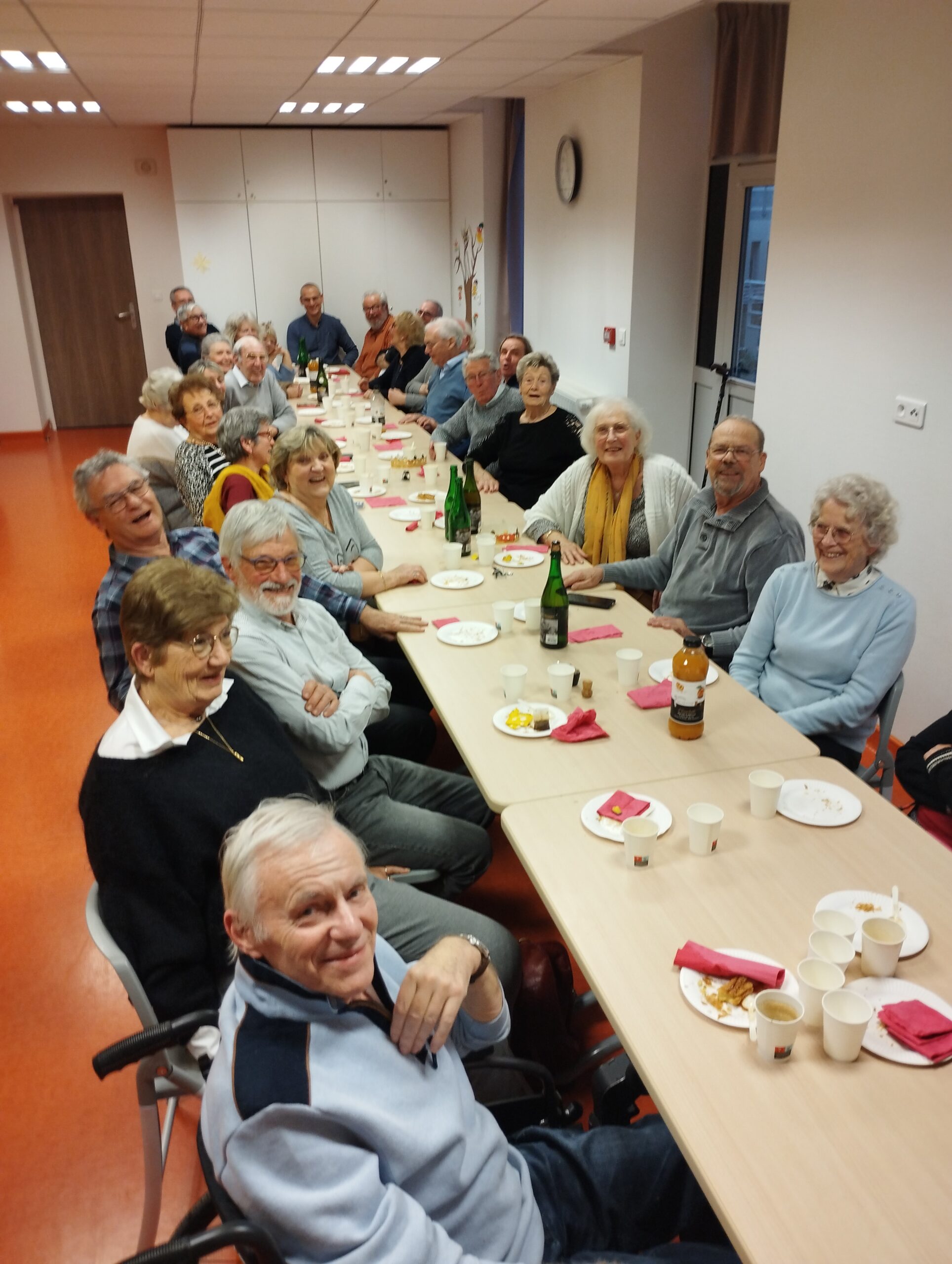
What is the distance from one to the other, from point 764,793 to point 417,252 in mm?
9054

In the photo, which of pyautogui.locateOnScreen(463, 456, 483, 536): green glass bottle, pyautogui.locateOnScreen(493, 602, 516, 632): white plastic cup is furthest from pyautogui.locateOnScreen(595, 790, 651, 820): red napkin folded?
pyautogui.locateOnScreen(463, 456, 483, 536): green glass bottle

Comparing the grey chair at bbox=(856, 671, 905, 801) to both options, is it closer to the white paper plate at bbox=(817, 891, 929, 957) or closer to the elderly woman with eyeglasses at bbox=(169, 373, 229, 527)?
the white paper plate at bbox=(817, 891, 929, 957)

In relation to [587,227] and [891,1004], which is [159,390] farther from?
[891,1004]

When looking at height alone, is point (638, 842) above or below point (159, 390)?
below

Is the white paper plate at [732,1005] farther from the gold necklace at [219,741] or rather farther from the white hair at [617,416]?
the white hair at [617,416]

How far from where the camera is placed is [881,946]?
1.44m

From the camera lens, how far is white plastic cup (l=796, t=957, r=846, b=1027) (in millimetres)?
1385

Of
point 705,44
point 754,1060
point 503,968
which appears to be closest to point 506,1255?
point 754,1060

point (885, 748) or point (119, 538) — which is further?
point (119, 538)

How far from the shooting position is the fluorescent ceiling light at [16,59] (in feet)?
15.9

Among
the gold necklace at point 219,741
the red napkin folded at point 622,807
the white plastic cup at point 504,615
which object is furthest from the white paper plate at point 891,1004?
the white plastic cup at point 504,615

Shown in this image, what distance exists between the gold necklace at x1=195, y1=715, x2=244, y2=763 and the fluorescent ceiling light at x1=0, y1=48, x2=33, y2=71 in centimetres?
467

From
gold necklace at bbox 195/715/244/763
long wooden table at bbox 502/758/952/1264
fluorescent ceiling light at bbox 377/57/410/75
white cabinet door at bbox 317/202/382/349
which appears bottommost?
long wooden table at bbox 502/758/952/1264

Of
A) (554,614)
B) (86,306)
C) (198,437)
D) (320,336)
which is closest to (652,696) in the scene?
(554,614)
